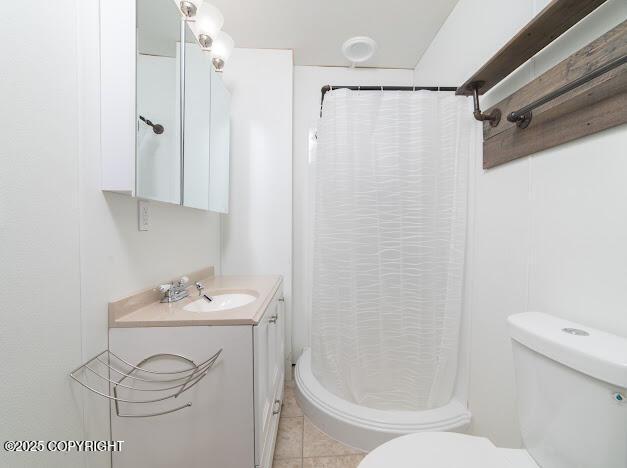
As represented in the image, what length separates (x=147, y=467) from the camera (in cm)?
87

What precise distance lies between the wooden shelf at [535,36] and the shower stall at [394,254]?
8.5 inches

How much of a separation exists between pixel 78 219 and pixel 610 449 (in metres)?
1.47

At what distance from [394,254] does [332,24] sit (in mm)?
1504

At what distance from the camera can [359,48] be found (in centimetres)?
153

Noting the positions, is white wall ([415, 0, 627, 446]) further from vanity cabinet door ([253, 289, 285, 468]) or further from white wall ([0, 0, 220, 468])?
white wall ([0, 0, 220, 468])

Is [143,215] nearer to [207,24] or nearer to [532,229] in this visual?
[207,24]

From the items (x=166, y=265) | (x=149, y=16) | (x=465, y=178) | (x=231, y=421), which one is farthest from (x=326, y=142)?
(x=231, y=421)

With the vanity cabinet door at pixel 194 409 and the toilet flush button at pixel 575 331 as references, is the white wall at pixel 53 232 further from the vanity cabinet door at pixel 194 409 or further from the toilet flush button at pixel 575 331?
the toilet flush button at pixel 575 331

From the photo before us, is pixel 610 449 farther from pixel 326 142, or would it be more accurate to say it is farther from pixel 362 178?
pixel 326 142

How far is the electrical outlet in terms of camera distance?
1007 mm

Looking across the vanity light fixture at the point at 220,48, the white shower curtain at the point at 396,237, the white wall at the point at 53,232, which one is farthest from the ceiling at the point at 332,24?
the white wall at the point at 53,232

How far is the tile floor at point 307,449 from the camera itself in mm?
1205

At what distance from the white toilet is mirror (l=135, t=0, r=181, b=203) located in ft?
3.80

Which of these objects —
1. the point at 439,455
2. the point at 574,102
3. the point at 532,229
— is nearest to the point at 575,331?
the point at 532,229
